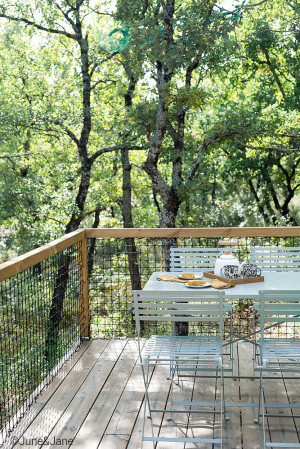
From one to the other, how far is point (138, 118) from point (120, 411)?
704 cm

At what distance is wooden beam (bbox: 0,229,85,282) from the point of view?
2715 millimetres

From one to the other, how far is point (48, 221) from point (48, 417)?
9.35 metres

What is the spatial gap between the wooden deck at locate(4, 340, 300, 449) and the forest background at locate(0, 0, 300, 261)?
194 inches

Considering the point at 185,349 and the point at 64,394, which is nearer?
the point at 185,349

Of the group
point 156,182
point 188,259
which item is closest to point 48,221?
point 156,182

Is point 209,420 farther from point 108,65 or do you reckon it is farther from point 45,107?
point 108,65

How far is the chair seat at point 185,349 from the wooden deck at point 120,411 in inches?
17.2

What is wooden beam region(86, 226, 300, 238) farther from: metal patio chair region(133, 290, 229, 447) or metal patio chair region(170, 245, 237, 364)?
metal patio chair region(133, 290, 229, 447)

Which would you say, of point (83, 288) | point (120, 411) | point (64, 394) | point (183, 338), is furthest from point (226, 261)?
point (83, 288)

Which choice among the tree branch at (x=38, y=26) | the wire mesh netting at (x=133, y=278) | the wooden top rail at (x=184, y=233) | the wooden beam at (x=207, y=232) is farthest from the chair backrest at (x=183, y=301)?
the tree branch at (x=38, y=26)

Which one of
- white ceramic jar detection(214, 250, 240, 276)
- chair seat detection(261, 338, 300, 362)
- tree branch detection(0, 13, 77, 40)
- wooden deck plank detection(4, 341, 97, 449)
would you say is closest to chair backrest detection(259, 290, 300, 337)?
chair seat detection(261, 338, 300, 362)

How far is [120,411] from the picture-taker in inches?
126

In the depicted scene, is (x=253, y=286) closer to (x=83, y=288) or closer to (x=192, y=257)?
(x=192, y=257)

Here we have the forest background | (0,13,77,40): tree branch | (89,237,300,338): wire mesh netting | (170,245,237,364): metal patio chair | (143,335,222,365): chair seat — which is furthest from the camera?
(0,13,77,40): tree branch
